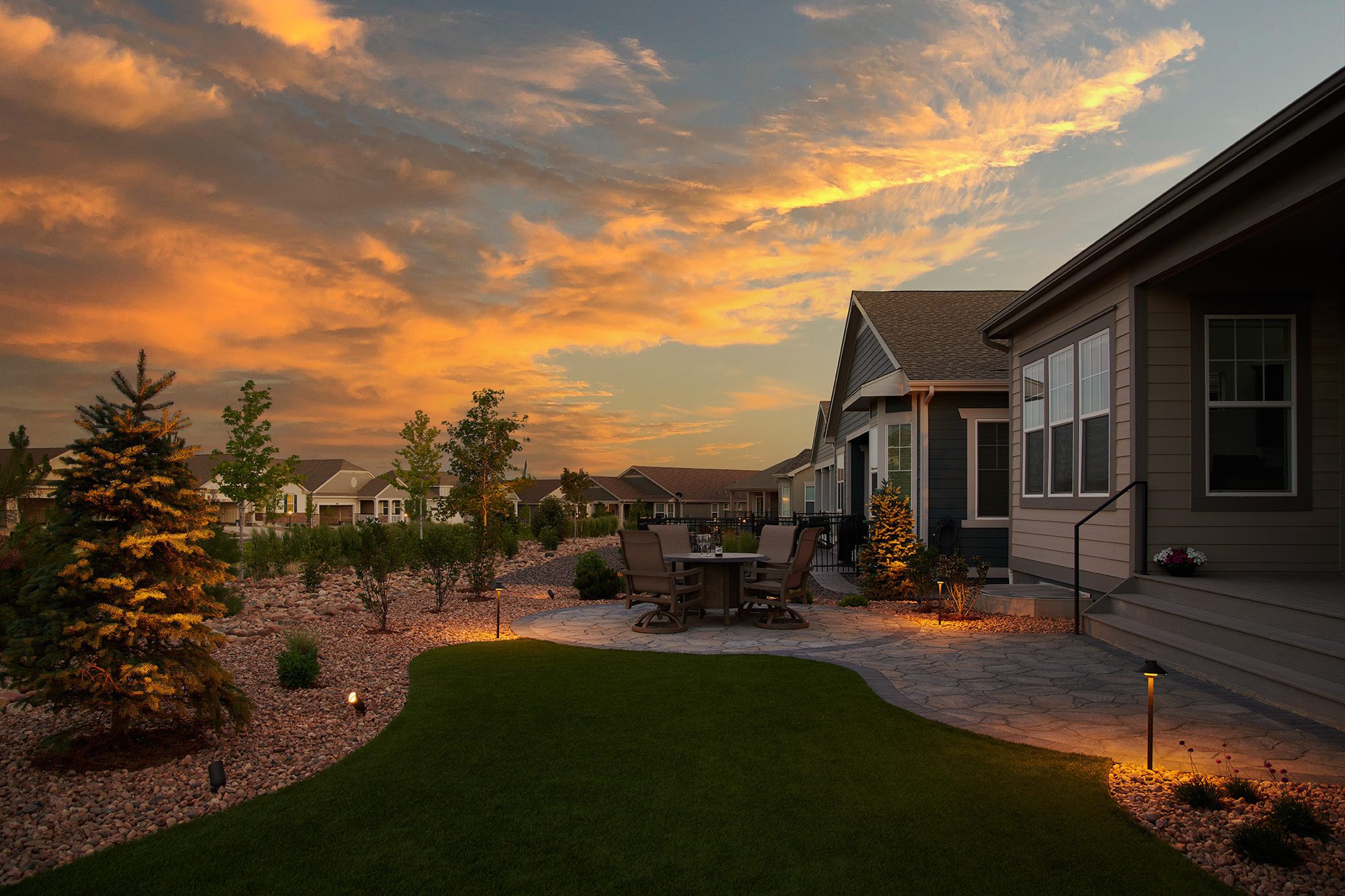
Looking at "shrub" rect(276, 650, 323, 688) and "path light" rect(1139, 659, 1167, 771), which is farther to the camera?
"shrub" rect(276, 650, 323, 688)

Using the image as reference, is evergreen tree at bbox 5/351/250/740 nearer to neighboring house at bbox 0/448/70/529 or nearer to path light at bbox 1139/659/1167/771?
neighboring house at bbox 0/448/70/529

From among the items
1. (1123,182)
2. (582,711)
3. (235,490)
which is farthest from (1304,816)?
(235,490)

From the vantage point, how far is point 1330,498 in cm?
736

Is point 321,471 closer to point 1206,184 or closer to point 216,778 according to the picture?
point 216,778

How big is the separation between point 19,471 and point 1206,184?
9679mm

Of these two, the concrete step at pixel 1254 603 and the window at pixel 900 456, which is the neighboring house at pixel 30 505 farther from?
the window at pixel 900 456

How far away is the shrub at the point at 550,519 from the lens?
2870 cm

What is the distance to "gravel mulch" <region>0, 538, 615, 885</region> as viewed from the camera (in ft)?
11.9

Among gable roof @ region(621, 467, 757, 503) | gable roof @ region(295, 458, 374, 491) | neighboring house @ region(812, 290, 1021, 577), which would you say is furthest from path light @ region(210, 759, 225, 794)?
gable roof @ region(295, 458, 374, 491)

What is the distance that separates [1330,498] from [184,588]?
9851 millimetres

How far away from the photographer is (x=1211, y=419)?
24.6ft

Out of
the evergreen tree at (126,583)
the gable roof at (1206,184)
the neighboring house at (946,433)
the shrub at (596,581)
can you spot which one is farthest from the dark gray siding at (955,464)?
the evergreen tree at (126,583)

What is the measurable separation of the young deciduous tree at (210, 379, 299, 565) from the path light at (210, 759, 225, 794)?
11.1 m

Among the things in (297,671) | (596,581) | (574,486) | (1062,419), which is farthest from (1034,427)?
(574,486)
